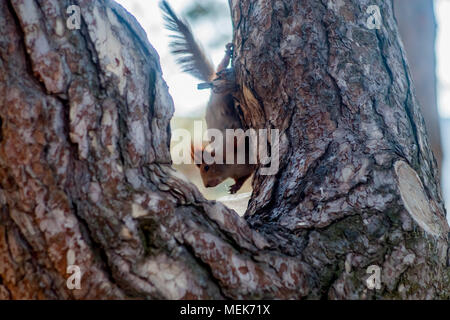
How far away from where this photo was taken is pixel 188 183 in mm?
896

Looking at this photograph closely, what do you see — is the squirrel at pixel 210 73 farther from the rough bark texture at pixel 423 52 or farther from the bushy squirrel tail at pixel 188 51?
the rough bark texture at pixel 423 52

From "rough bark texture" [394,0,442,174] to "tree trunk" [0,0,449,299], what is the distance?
1.22 metres

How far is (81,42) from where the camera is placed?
31.1 inches

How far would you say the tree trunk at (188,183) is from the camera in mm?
707

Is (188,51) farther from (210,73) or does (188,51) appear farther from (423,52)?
(423,52)

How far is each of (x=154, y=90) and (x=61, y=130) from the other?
232 millimetres

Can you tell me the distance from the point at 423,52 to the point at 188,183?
2.03 meters

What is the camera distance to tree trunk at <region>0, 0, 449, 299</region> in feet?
2.32

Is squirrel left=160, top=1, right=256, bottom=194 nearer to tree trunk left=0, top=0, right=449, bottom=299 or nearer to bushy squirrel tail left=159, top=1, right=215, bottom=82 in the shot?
bushy squirrel tail left=159, top=1, right=215, bottom=82

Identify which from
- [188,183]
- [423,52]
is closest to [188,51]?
[423,52]

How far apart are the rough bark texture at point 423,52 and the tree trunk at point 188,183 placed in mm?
1221

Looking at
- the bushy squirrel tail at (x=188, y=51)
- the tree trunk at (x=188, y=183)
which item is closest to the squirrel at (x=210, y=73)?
the bushy squirrel tail at (x=188, y=51)

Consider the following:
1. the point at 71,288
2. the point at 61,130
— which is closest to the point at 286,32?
the point at 61,130
